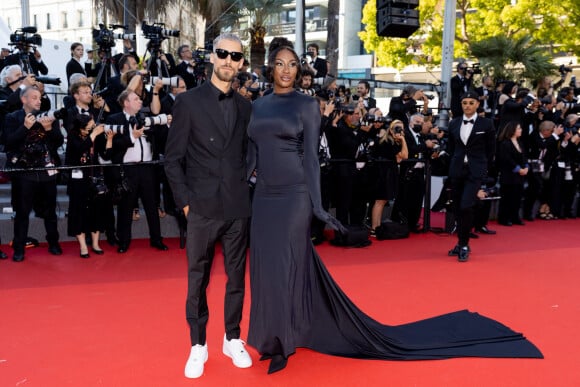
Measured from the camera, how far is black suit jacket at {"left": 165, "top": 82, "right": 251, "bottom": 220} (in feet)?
11.2

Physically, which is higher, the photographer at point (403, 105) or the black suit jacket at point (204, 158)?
the photographer at point (403, 105)

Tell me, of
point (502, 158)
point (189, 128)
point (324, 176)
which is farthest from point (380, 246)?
point (189, 128)

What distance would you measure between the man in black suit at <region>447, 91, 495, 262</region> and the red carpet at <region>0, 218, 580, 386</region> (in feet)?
1.64

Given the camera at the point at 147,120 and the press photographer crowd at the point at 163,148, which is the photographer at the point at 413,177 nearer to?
the press photographer crowd at the point at 163,148

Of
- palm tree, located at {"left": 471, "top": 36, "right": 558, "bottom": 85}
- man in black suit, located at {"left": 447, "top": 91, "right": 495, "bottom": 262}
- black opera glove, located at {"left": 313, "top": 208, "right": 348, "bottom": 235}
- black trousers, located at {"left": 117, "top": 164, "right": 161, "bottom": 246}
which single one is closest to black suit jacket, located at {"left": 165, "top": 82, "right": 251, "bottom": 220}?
black opera glove, located at {"left": 313, "top": 208, "right": 348, "bottom": 235}

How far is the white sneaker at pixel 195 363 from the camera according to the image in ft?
Answer: 11.6

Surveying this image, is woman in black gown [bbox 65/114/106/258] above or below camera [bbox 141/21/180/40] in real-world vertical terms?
below

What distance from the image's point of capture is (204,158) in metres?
3.47

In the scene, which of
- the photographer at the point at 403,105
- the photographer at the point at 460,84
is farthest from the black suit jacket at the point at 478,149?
the photographer at the point at 460,84

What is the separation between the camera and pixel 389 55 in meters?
29.7

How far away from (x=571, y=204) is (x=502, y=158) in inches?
84.2

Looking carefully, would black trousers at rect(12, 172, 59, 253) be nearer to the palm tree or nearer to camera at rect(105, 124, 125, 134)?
camera at rect(105, 124, 125, 134)

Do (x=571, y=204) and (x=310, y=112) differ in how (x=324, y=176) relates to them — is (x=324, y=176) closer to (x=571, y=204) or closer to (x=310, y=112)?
(x=310, y=112)

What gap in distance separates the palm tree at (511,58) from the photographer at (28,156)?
45.2ft
